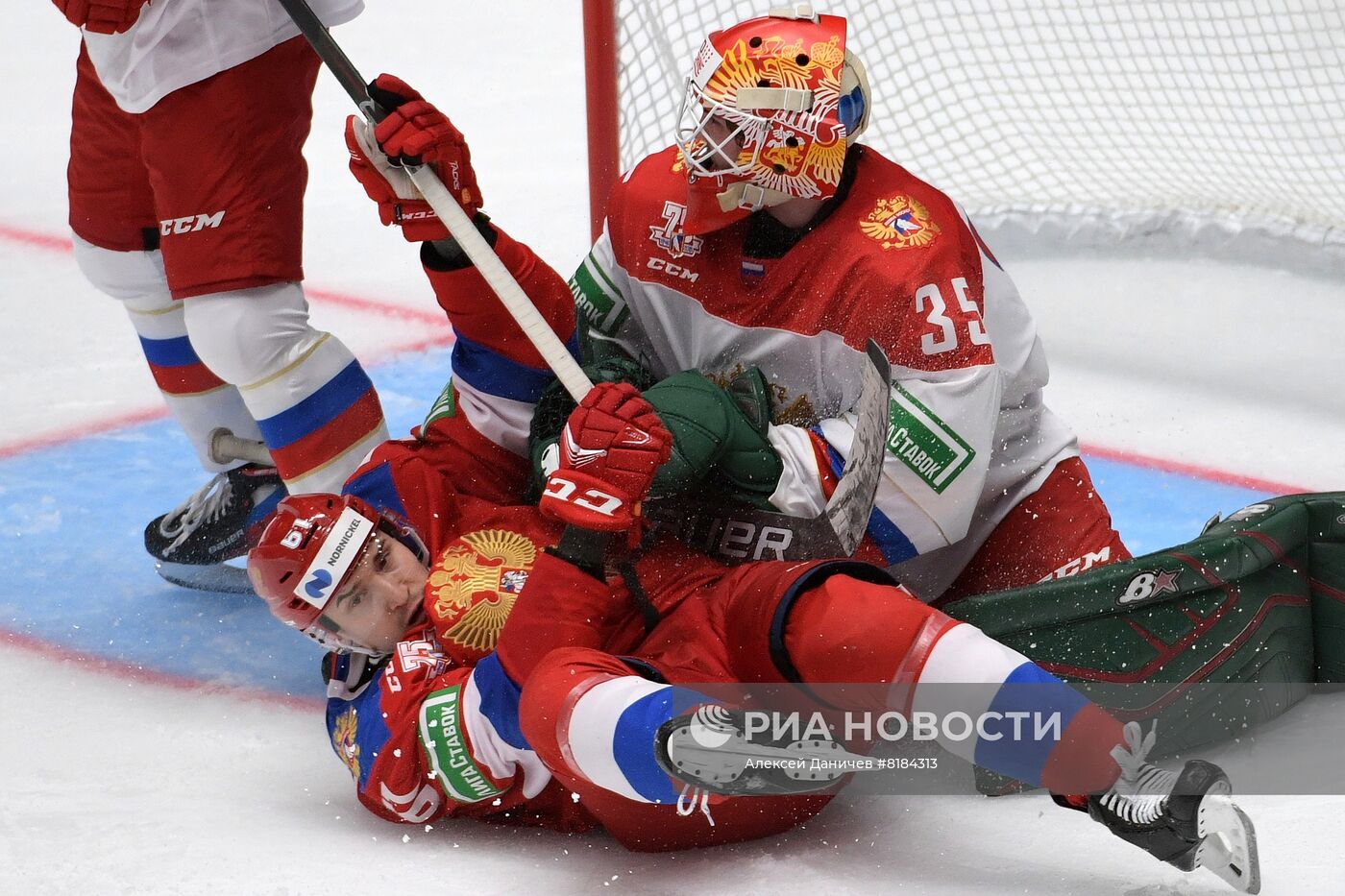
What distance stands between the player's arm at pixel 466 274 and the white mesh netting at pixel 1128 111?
178cm

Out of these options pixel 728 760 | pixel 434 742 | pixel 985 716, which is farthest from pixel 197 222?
pixel 985 716

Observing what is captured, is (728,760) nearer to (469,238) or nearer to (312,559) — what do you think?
(312,559)

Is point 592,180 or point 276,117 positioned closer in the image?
point 276,117

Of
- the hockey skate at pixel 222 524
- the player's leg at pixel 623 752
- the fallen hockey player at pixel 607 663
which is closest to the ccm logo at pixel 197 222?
the fallen hockey player at pixel 607 663

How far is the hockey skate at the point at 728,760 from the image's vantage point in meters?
1.59

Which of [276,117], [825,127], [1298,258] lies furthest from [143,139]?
[1298,258]

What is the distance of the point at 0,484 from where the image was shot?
3404mm

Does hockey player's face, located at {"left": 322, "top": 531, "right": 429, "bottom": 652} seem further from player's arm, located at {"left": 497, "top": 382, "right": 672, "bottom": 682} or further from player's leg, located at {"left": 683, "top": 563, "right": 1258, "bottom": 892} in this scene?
player's leg, located at {"left": 683, "top": 563, "right": 1258, "bottom": 892}

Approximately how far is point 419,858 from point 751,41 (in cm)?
114

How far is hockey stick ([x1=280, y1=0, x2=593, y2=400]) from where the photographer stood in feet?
7.18

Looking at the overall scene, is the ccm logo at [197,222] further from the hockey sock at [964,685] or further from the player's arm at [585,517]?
the hockey sock at [964,685]

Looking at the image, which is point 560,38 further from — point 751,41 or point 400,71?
point 751,41

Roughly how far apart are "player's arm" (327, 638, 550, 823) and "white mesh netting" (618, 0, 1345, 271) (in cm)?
237

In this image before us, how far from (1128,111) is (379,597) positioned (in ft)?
8.72
